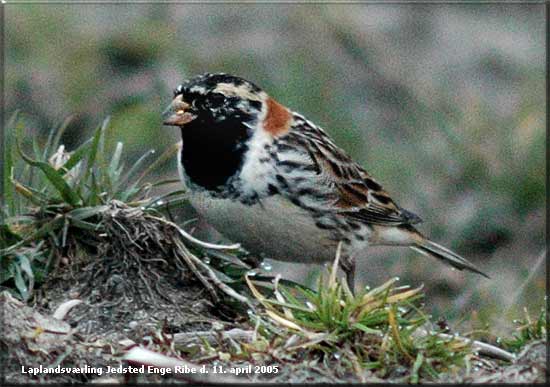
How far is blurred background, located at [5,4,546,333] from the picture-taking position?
8609 mm

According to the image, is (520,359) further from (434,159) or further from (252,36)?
(252,36)

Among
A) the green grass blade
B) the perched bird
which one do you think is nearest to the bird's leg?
the perched bird

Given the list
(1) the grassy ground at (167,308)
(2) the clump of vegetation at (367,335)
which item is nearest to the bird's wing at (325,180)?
(1) the grassy ground at (167,308)

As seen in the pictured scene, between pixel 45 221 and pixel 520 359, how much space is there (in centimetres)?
224

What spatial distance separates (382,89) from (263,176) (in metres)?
4.48

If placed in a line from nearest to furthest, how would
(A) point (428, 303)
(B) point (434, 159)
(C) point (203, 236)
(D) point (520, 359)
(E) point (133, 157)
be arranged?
(D) point (520, 359)
(C) point (203, 236)
(A) point (428, 303)
(E) point (133, 157)
(B) point (434, 159)

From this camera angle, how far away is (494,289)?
313 inches

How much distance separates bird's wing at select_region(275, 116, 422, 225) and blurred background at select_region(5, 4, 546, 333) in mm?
947

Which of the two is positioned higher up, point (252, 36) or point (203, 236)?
point (252, 36)

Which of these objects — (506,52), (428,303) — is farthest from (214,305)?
(506,52)

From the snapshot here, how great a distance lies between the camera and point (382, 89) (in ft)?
33.6

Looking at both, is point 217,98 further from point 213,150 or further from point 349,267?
point 349,267


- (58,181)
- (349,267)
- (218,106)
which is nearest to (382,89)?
(349,267)

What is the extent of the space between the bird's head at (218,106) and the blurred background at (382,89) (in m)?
1.64
